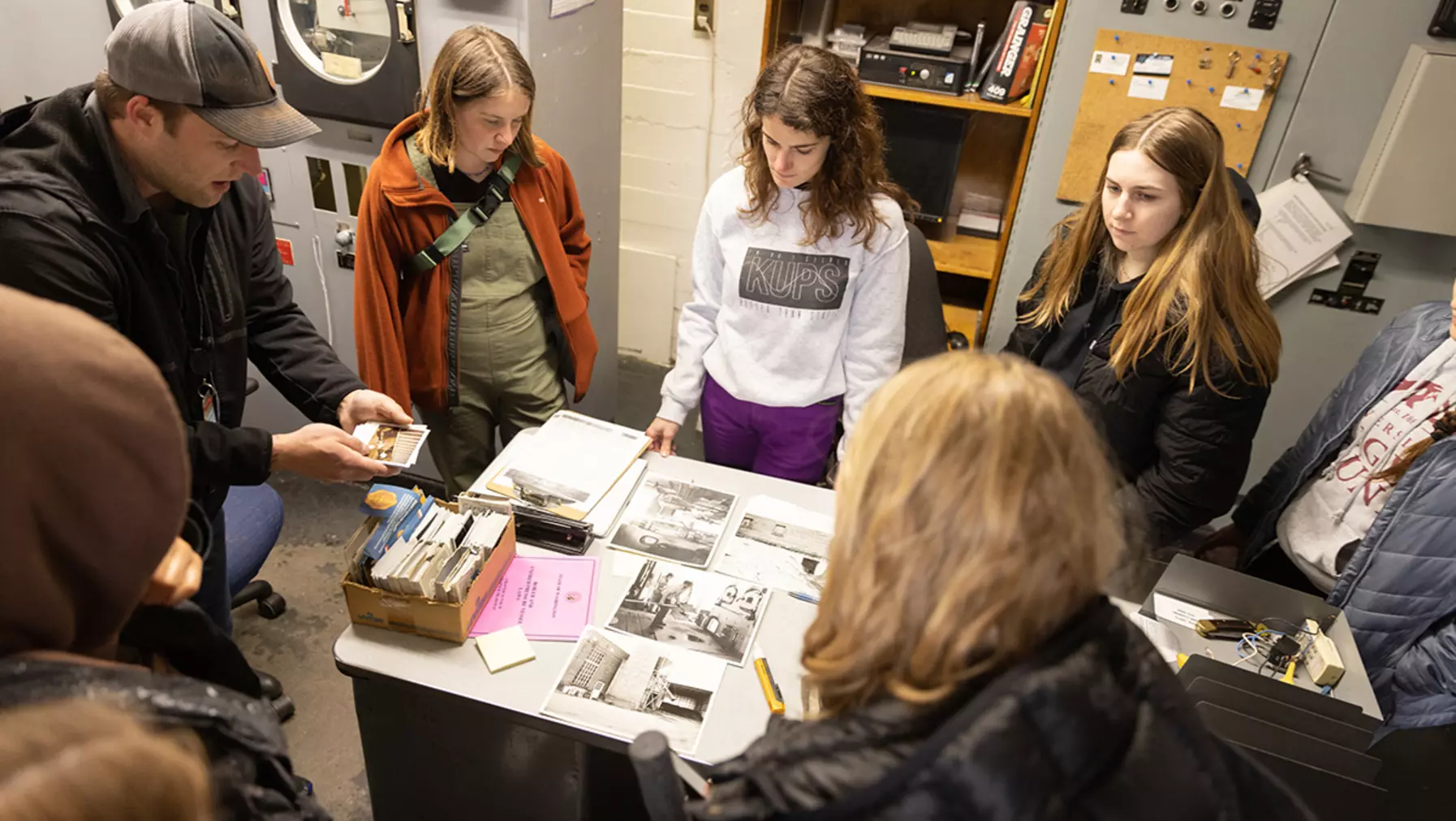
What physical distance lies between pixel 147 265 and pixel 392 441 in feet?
1.72

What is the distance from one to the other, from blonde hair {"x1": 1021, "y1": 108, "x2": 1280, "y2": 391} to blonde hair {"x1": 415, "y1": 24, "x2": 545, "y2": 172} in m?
1.36

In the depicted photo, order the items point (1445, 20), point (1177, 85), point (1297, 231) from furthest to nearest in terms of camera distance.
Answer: point (1297, 231), point (1177, 85), point (1445, 20)

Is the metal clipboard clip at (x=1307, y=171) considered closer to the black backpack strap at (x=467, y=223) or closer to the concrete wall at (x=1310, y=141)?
the concrete wall at (x=1310, y=141)

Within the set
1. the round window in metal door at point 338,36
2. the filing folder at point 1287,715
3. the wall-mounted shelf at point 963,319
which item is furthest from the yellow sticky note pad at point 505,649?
the wall-mounted shelf at point 963,319

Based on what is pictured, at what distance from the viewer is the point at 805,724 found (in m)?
0.82

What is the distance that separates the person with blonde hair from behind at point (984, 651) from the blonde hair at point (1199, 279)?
111 cm

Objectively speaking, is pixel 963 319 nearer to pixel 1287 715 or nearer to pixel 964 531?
pixel 1287 715

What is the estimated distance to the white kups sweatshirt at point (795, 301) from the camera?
204 centimetres

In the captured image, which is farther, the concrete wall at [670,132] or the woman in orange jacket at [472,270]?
the concrete wall at [670,132]

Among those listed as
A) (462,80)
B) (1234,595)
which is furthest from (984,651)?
(462,80)

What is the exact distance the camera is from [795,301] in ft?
6.73

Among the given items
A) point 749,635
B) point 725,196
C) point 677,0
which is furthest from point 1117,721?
point 677,0

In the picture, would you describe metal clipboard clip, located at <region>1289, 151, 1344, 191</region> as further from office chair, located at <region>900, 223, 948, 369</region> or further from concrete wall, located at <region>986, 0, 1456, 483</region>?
office chair, located at <region>900, 223, 948, 369</region>

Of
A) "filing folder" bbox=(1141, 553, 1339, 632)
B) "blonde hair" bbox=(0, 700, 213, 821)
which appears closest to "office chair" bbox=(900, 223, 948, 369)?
"filing folder" bbox=(1141, 553, 1339, 632)
